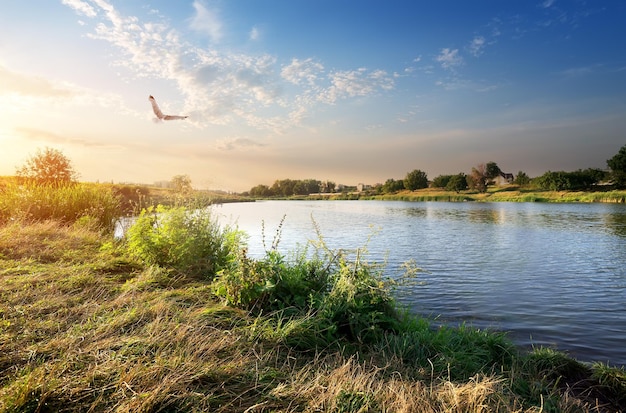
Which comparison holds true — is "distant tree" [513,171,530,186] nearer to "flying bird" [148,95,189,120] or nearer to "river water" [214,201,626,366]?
"river water" [214,201,626,366]

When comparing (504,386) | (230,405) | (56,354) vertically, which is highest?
(56,354)

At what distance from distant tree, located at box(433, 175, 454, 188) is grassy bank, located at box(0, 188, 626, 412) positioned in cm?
14194

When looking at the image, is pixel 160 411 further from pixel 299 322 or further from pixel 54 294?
pixel 54 294

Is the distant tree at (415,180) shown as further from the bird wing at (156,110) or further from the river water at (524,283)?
the bird wing at (156,110)

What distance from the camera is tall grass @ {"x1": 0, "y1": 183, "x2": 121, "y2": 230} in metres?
12.4

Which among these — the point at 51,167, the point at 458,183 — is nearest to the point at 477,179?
the point at 458,183

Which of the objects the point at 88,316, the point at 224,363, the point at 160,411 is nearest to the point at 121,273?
the point at 88,316

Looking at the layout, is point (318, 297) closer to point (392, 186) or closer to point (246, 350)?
point (246, 350)

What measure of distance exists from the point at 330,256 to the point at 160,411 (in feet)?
11.9

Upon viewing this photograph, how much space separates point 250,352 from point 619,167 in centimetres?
9242

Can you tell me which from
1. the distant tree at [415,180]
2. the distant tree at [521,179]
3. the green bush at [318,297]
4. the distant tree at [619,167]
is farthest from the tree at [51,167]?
the distant tree at [415,180]

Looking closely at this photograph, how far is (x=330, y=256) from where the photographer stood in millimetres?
6070

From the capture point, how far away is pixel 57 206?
13469mm

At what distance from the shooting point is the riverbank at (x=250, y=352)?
297 cm
